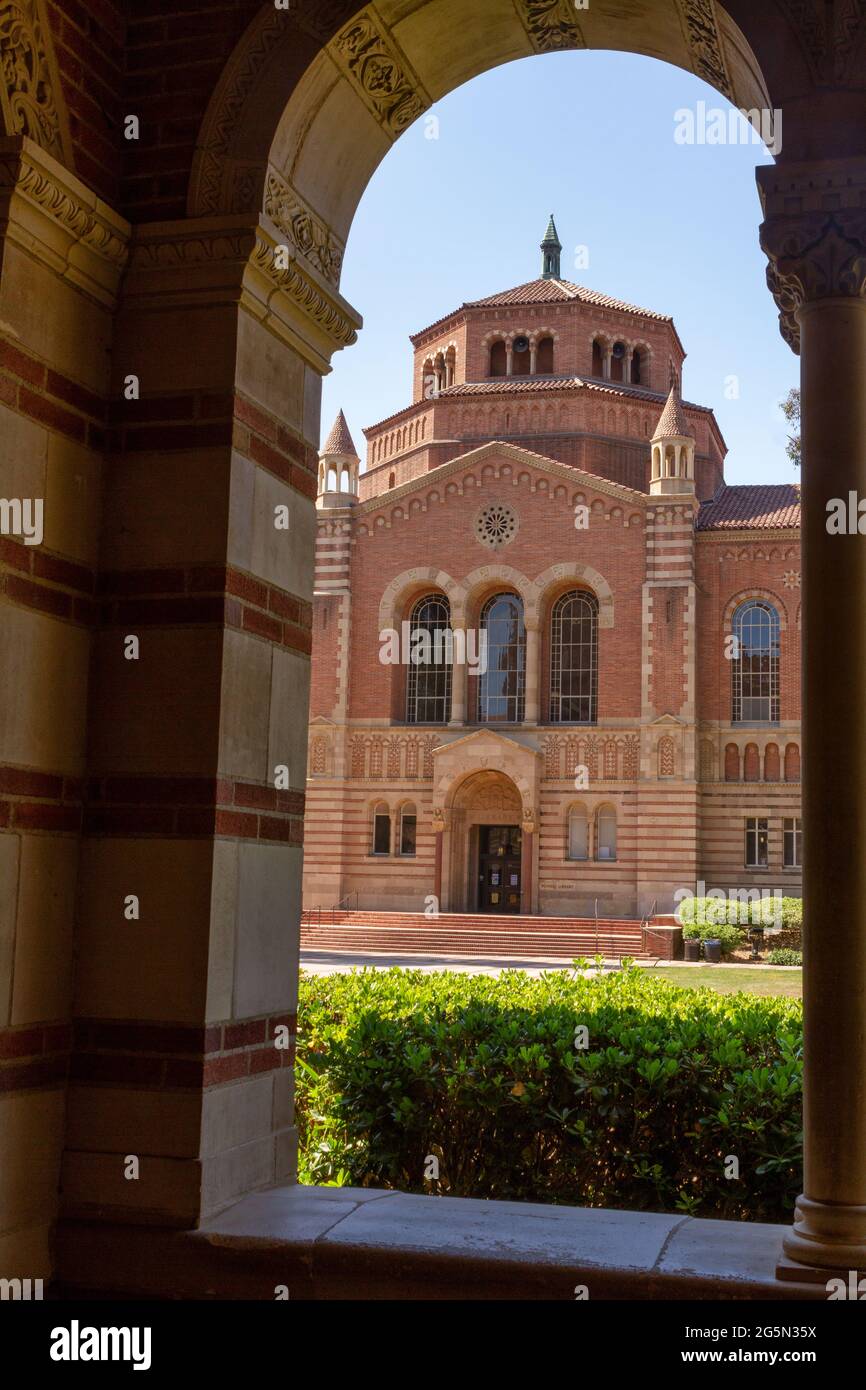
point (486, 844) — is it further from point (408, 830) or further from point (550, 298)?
point (550, 298)

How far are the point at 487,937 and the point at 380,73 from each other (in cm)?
3195

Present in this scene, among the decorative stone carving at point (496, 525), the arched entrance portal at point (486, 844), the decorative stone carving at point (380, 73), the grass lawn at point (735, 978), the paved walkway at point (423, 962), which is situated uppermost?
the decorative stone carving at point (496, 525)

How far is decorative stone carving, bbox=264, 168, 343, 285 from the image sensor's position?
200 inches

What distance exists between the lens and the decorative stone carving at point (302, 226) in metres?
5.07

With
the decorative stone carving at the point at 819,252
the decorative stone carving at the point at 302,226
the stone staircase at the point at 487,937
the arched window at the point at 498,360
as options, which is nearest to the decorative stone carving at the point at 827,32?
the decorative stone carving at the point at 819,252

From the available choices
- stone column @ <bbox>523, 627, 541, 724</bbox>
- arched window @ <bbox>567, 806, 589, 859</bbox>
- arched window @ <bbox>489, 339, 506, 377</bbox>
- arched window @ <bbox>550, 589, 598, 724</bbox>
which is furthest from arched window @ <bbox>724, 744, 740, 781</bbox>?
arched window @ <bbox>489, 339, 506, 377</bbox>

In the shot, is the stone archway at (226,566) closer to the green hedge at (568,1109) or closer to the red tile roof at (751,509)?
the green hedge at (568,1109)

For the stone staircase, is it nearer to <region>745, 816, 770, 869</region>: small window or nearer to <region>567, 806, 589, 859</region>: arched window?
<region>567, 806, 589, 859</region>: arched window

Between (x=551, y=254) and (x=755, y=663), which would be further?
(x=551, y=254)

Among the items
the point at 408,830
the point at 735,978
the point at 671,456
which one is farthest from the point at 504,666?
the point at 735,978

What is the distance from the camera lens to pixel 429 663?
4266 centimetres

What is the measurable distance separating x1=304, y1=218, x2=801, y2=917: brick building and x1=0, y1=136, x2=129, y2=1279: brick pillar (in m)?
34.9

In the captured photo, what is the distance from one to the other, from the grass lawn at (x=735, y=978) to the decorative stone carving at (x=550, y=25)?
62.1ft
